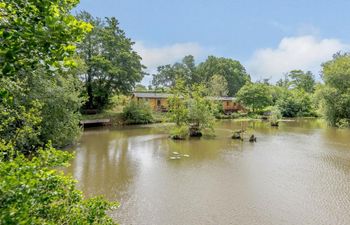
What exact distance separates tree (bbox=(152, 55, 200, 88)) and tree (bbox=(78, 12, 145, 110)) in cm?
2128

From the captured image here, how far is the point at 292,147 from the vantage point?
14.1 m

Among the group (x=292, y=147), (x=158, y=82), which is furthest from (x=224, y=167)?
(x=158, y=82)

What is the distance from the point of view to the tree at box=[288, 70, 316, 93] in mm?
51938

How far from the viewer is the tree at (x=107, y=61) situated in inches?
965

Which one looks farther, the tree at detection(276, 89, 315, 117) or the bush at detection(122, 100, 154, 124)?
the tree at detection(276, 89, 315, 117)

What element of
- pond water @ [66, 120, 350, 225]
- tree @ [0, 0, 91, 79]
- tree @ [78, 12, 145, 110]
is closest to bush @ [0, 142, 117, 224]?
tree @ [0, 0, 91, 79]

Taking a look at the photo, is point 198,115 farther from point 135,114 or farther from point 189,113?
point 135,114

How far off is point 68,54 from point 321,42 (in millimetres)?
26111

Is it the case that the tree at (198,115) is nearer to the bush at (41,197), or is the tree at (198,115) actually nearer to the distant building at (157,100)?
the distant building at (157,100)

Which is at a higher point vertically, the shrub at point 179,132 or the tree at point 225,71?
the tree at point 225,71

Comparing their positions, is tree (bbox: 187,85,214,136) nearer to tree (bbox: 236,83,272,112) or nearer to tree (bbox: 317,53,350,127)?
tree (bbox: 317,53,350,127)

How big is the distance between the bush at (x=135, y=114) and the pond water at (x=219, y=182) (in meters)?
10.8

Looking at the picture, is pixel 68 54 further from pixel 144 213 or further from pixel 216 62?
pixel 216 62

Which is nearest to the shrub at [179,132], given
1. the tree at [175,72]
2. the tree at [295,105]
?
the tree at [295,105]
